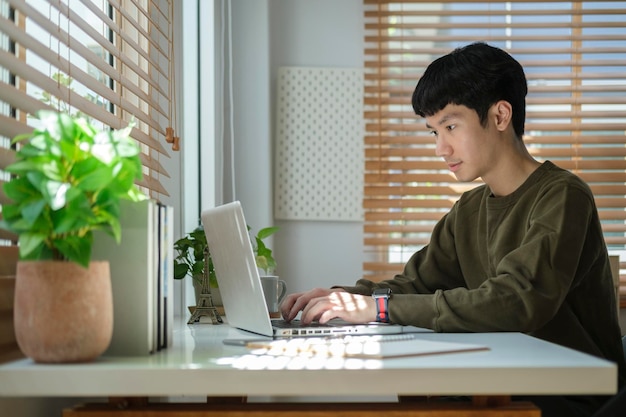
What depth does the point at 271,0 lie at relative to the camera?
3438mm

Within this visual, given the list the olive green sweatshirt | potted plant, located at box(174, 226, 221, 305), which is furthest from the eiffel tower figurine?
the olive green sweatshirt

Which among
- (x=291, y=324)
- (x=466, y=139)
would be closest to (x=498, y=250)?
(x=466, y=139)

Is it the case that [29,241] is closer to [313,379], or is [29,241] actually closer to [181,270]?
[313,379]

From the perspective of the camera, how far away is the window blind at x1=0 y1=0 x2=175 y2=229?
1197 millimetres

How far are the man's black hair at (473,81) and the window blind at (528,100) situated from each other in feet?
5.29

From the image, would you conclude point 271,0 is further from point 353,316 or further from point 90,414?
point 90,414

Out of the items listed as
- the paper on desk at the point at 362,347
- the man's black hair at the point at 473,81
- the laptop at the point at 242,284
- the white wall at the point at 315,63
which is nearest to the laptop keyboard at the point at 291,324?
the laptop at the point at 242,284

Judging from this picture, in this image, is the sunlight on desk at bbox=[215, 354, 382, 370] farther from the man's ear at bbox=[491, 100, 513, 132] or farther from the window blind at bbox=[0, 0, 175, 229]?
the man's ear at bbox=[491, 100, 513, 132]

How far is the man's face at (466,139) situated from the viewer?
1804 mm

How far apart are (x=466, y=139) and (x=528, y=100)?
5.87ft

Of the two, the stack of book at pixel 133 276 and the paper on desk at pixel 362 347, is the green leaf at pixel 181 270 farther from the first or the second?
the stack of book at pixel 133 276

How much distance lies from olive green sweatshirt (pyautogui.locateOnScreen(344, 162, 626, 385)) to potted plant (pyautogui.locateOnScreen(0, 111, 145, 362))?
66 cm

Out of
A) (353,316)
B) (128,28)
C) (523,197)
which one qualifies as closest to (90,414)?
(353,316)

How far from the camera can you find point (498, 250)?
1.73m
